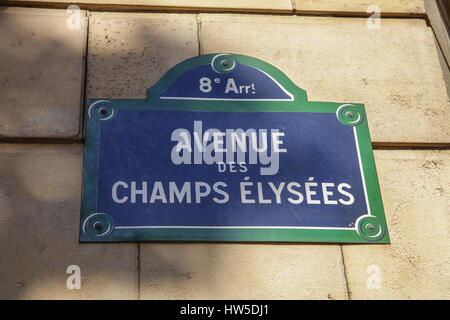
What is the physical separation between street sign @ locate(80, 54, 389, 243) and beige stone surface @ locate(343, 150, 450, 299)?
59 mm

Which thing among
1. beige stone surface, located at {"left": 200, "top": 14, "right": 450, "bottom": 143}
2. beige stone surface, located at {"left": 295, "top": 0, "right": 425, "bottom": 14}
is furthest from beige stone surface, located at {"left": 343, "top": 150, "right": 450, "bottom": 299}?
beige stone surface, located at {"left": 295, "top": 0, "right": 425, "bottom": 14}

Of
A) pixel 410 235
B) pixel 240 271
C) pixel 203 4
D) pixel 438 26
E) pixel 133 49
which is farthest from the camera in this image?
pixel 438 26

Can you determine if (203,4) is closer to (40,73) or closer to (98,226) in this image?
(40,73)

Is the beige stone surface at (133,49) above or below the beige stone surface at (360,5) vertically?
below

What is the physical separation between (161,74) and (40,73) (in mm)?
490

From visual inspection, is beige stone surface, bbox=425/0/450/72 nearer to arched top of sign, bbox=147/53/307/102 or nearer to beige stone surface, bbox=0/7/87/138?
arched top of sign, bbox=147/53/307/102

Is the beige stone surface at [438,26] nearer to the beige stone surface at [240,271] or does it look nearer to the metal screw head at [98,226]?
the beige stone surface at [240,271]

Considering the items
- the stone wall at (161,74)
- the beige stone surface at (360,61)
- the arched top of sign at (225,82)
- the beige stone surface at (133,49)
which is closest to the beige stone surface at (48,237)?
the stone wall at (161,74)

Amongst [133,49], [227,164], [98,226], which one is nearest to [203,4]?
[133,49]

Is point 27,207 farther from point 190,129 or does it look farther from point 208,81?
point 208,81

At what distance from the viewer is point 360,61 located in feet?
10.2

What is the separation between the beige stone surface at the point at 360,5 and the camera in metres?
3.26
